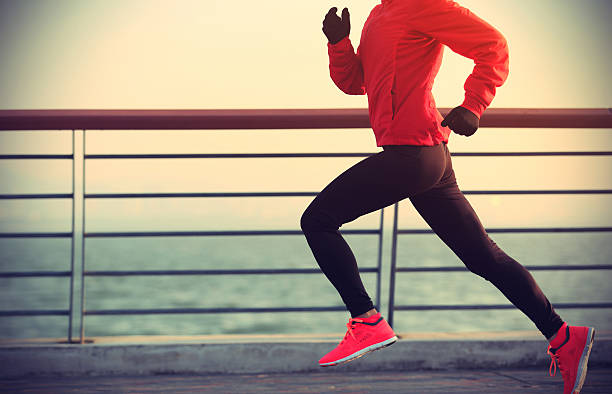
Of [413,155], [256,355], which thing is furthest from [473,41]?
[256,355]

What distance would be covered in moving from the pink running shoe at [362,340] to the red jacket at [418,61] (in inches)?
21.3

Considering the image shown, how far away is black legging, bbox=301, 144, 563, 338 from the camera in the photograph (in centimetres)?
198

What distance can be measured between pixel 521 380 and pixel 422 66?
1330mm

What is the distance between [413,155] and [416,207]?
0.67ft

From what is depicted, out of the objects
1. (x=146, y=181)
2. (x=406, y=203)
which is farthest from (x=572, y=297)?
(x=146, y=181)

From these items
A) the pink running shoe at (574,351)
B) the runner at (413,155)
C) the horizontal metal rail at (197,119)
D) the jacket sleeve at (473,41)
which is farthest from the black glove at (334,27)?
the pink running shoe at (574,351)

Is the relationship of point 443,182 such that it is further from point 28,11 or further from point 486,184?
point 28,11

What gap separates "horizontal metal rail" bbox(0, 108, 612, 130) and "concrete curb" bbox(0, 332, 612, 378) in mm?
813

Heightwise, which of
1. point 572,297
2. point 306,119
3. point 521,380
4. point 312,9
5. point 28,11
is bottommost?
point 572,297

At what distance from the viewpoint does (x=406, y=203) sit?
22266 mm

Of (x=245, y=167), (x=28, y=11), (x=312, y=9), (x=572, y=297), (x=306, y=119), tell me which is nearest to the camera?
(x=306, y=119)

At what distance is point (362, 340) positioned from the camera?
209 centimetres

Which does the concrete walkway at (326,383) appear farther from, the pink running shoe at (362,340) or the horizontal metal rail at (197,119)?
the horizontal metal rail at (197,119)

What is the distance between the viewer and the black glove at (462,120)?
189 cm
